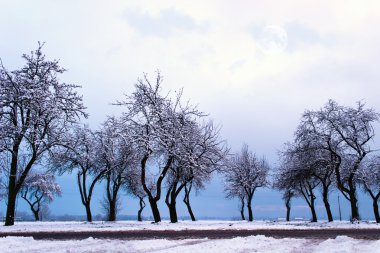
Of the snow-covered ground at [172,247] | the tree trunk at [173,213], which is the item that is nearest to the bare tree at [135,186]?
the tree trunk at [173,213]

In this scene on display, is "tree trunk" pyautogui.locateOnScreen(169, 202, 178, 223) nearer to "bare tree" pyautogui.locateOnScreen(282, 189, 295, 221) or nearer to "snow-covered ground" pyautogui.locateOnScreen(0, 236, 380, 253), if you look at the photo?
"snow-covered ground" pyautogui.locateOnScreen(0, 236, 380, 253)

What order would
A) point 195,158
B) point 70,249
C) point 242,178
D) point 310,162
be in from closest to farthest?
point 70,249 → point 195,158 → point 310,162 → point 242,178

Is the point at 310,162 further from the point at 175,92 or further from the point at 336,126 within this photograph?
the point at 175,92

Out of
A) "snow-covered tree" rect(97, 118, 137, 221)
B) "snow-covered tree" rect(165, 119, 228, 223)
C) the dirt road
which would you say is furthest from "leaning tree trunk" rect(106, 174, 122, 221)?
the dirt road

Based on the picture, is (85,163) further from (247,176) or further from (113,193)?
(247,176)

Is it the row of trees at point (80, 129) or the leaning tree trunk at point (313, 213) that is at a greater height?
the row of trees at point (80, 129)

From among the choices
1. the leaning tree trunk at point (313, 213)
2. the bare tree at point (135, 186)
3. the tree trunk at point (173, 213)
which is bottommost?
the leaning tree trunk at point (313, 213)

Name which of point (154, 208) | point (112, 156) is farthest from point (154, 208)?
point (112, 156)

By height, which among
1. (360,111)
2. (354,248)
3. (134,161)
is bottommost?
(354,248)

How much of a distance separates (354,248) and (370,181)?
40877 mm

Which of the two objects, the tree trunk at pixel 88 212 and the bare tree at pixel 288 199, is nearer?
the tree trunk at pixel 88 212

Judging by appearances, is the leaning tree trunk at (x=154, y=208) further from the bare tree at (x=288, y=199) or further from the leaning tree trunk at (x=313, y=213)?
the bare tree at (x=288, y=199)

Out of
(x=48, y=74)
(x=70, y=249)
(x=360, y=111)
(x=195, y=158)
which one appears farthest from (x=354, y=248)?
(x=360, y=111)

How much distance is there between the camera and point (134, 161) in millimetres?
49844
